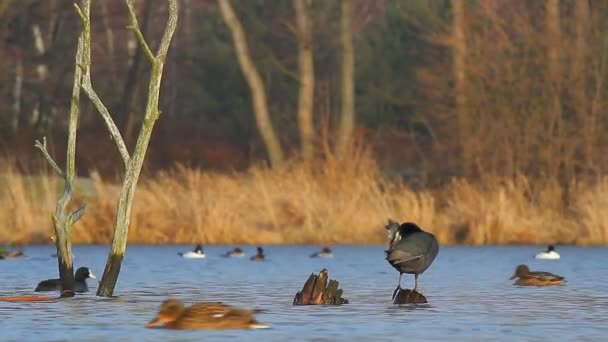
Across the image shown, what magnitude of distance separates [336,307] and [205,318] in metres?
2.89

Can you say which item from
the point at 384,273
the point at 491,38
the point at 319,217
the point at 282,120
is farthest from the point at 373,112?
the point at 384,273

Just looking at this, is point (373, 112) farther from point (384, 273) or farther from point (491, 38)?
point (384, 273)

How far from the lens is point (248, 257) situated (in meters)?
29.5

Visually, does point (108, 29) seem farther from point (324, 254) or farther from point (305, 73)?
point (324, 254)

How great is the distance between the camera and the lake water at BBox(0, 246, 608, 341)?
1516 centimetres

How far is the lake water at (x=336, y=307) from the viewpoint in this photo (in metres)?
15.2

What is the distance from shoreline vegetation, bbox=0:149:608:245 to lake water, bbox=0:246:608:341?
171cm

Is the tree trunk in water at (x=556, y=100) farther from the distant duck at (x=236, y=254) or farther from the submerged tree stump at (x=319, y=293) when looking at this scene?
the submerged tree stump at (x=319, y=293)

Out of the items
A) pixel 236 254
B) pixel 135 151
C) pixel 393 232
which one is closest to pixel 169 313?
pixel 135 151

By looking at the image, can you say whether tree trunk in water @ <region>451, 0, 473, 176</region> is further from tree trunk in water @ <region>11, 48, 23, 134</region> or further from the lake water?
tree trunk in water @ <region>11, 48, 23, 134</region>

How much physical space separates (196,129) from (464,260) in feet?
91.1

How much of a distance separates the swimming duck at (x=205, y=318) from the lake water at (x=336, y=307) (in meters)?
0.20

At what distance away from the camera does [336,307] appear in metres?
18.0

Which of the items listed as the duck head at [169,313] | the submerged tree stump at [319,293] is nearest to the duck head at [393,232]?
the submerged tree stump at [319,293]
